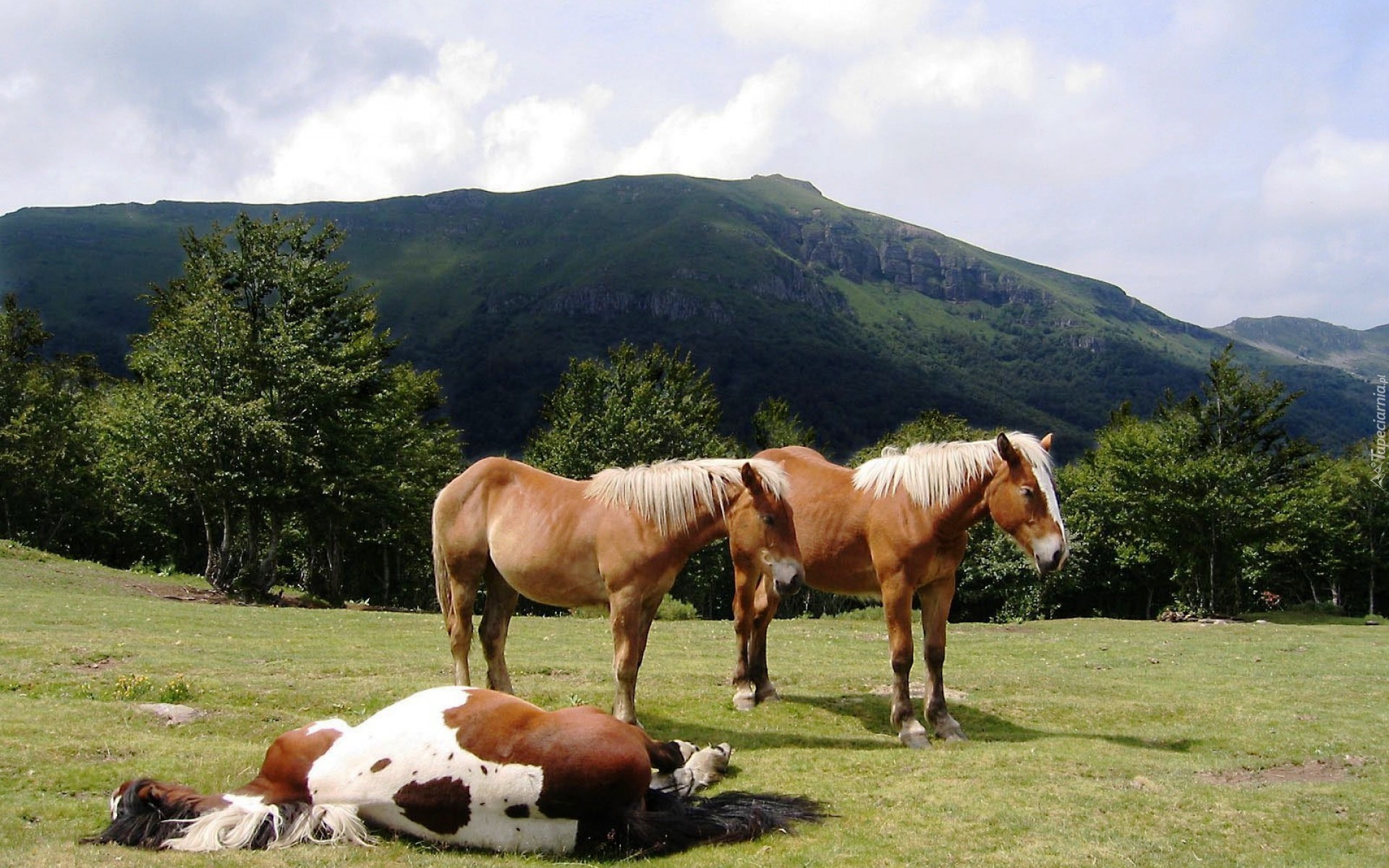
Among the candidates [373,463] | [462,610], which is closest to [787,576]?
[462,610]

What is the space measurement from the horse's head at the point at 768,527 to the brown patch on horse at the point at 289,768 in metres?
4.40

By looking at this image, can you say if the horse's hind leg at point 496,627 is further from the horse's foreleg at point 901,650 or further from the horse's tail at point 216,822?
the horse's tail at point 216,822

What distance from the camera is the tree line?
1313 inches

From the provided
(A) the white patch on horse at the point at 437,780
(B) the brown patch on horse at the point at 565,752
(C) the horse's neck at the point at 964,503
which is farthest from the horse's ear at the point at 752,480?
(A) the white patch on horse at the point at 437,780

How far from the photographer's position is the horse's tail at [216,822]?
5461 mm

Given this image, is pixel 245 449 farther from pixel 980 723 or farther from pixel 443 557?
pixel 980 723

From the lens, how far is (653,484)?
923 cm

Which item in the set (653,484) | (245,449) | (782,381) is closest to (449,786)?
(653,484)

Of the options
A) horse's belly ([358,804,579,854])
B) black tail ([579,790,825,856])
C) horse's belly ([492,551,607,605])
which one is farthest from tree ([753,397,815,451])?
horse's belly ([358,804,579,854])

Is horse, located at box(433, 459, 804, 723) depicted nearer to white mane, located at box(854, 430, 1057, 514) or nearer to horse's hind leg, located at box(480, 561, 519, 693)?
horse's hind leg, located at box(480, 561, 519, 693)

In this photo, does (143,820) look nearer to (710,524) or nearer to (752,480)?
(710,524)

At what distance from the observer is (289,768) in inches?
231

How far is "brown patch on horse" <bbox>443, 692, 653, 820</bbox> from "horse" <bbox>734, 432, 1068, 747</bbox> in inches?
188

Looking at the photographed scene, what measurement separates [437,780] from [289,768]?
1009 mm
